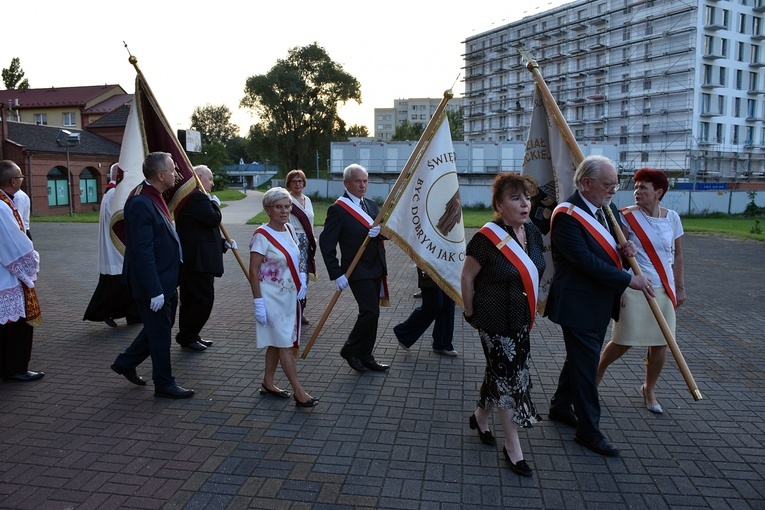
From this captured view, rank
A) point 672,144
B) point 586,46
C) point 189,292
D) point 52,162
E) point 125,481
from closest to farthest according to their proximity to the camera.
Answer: point 125,481, point 189,292, point 52,162, point 672,144, point 586,46

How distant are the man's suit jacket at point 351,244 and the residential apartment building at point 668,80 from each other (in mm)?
56837

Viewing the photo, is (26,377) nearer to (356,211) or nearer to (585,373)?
(356,211)

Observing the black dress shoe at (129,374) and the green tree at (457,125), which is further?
the green tree at (457,125)

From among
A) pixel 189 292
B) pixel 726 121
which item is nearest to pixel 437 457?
pixel 189 292

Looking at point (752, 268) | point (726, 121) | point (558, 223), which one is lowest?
point (752, 268)

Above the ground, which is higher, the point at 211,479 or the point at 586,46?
the point at 586,46

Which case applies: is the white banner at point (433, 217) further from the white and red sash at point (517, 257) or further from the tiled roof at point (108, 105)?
the tiled roof at point (108, 105)

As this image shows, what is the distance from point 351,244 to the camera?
6.26 meters

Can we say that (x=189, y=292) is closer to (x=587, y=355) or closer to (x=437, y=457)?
(x=437, y=457)

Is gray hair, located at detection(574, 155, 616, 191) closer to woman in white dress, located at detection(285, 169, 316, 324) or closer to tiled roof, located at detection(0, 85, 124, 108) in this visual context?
woman in white dress, located at detection(285, 169, 316, 324)

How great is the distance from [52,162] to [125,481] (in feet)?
132

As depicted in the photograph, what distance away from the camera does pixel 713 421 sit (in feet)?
16.5

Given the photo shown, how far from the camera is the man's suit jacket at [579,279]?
14.0ft

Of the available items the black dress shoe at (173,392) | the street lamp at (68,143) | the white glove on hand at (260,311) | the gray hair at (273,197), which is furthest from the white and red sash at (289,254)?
the street lamp at (68,143)
